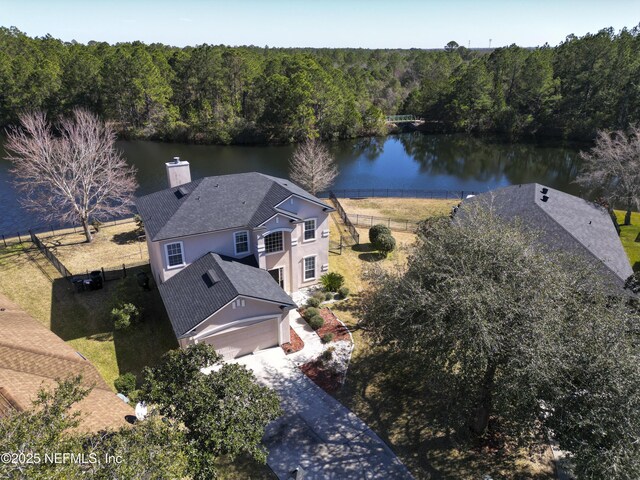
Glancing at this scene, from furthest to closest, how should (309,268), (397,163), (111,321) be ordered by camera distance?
→ (397,163), (309,268), (111,321)

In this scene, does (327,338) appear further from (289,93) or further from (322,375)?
(289,93)

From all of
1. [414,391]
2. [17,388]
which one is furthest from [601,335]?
[17,388]

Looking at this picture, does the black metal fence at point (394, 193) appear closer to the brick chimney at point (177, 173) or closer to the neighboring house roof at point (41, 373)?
the brick chimney at point (177, 173)

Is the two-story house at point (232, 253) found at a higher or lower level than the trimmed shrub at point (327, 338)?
higher

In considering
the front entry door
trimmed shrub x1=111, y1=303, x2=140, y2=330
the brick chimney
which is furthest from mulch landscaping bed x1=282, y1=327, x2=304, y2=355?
the brick chimney

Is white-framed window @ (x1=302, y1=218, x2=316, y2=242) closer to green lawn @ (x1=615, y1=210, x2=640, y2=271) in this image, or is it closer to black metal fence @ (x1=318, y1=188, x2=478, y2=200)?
green lawn @ (x1=615, y1=210, x2=640, y2=271)

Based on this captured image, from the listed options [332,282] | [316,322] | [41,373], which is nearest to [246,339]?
[316,322]

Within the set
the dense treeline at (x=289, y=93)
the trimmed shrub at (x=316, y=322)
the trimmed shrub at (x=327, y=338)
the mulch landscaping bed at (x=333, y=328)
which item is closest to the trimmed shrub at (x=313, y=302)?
the mulch landscaping bed at (x=333, y=328)
